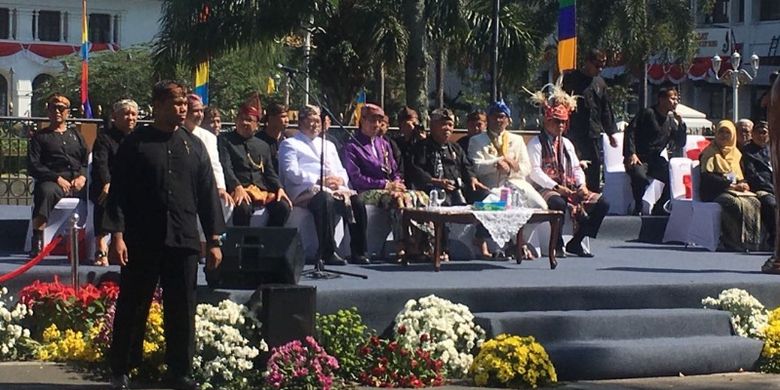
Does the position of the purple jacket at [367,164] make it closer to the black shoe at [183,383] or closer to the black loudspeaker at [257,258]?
the black loudspeaker at [257,258]

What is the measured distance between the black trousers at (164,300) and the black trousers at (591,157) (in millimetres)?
7556

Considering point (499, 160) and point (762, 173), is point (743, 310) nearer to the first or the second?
point (499, 160)

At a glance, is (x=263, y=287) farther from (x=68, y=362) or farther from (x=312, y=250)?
(x=312, y=250)

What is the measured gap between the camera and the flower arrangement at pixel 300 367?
8.90 metres

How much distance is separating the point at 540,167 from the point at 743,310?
3193 mm

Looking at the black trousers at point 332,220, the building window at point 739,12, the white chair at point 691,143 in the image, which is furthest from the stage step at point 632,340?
the building window at point 739,12

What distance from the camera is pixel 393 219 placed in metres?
12.7

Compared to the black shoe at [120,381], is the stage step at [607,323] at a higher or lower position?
higher

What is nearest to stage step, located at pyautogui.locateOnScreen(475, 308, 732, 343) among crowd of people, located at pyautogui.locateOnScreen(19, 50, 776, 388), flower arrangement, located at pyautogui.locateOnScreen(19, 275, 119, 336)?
crowd of people, located at pyautogui.locateOnScreen(19, 50, 776, 388)

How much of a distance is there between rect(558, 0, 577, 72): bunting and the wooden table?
7039mm

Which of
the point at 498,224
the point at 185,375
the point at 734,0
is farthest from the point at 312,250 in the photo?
the point at 734,0

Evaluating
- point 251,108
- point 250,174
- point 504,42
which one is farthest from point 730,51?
point 250,174

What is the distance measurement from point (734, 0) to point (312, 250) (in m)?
47.1

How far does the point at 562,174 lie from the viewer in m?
13.7
